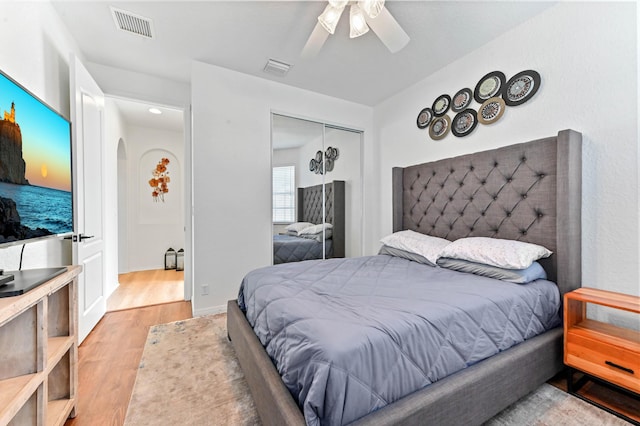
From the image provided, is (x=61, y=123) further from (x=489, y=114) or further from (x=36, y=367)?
(x=489, y=114)

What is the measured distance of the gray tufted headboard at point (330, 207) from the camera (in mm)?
3188

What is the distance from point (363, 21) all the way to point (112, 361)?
9.23ft

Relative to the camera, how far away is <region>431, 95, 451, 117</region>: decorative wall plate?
2.56m

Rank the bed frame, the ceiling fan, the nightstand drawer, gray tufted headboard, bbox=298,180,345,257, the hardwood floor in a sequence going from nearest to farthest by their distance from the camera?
the bed frame, the nightstand drawer, the hardwood floor, the ceiling fan, gray tufted headboard, bbox=298,180,345,257

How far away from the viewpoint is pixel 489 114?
7.22 ft

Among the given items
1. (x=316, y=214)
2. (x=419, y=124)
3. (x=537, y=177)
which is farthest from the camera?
(x=316, y=214)

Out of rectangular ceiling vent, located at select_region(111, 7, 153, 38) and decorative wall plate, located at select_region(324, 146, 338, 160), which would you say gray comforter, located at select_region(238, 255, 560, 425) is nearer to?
decorative wall plate, located at select_region(324, 146, 338, 160)

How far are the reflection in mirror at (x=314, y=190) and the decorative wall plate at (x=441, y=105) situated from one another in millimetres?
1099

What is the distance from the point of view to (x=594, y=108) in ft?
5.47

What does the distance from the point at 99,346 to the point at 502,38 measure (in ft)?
13.3

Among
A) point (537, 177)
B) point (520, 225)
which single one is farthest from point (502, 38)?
point (520, 225)

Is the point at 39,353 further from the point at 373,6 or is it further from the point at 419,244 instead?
the point at 419,244

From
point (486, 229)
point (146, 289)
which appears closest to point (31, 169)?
point (146, 289)

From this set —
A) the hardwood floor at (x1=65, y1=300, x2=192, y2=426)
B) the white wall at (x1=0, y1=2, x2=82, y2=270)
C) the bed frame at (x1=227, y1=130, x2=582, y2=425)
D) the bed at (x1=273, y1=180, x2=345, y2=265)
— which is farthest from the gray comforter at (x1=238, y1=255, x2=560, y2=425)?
the white wall at (x1=0, y1=2, x2=82, y2=270)
